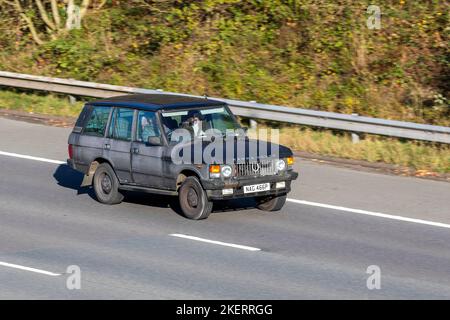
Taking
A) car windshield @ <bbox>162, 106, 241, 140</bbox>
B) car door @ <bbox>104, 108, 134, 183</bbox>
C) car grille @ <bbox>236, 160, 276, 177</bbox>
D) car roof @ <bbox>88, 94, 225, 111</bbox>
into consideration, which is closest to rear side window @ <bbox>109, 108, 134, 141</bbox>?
car door @ <bbox>104, 108, 134, 183</bbox>

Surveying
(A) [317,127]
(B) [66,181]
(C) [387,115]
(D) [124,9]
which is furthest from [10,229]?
(D) [124,9]

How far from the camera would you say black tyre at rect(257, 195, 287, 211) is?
15.3 metres

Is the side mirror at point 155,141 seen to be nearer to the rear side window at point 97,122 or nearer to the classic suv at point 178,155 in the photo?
the classic suv at point 178,155

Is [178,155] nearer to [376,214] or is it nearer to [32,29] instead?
[376,214]

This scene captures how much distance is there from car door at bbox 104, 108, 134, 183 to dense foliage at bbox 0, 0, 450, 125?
8153 millimetres

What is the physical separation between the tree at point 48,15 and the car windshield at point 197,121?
42.8 feet

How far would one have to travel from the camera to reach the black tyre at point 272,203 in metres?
15.3

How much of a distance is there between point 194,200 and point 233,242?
1.31 m

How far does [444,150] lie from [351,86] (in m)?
4.92

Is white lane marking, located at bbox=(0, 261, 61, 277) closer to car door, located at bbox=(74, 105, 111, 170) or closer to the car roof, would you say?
car door, located at bbox=(74, 105, 111, 170)

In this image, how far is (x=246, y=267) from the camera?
12281 mm

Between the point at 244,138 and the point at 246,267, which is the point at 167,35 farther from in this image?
the point at 246,267

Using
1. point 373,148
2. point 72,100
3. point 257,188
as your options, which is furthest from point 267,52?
Answer: point 257,188

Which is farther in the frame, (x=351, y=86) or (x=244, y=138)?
(x=351, y=86)
